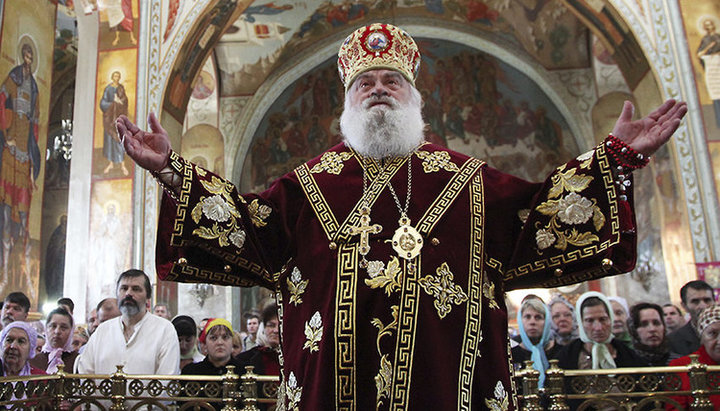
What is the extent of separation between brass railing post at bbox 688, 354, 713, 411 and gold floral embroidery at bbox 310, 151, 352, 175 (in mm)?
1919

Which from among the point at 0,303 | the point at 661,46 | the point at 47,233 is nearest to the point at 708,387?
the point at 0,303

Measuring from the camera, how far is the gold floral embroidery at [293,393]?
2.25m

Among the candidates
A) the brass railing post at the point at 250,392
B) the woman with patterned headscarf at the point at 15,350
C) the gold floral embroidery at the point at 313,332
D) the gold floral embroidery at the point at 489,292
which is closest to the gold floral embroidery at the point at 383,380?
the gold floral embroidery at the point at 313,332

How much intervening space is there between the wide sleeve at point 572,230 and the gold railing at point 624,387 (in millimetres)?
979

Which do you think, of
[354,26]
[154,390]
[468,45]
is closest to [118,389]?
[154,390]

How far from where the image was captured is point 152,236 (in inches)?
422

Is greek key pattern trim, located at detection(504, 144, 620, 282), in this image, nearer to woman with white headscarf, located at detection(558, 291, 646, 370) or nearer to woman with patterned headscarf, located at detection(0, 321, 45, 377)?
woman with white headscarf, located at detection(558, 291, 646, 370)

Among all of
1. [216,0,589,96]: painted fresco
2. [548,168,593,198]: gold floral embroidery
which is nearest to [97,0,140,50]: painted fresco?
[216,0,589,96]: painted fresco

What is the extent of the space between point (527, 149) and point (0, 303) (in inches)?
594

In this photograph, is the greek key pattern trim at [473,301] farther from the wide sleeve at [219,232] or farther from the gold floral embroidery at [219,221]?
A: the gold floral embroidery at [219,221]

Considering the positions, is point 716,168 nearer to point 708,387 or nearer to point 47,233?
point 708,387

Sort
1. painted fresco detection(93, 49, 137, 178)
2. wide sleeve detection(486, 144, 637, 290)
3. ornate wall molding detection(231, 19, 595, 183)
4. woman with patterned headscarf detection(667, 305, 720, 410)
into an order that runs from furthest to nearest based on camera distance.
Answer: ornate wall molding detection(231, 19, 595, 183) → painted fresco detection(93, 49, 137, 178) → woman with patterned headscarf detection(667, 305, 720, 410) → wide sleeve detection(486, 144, 637, 290)

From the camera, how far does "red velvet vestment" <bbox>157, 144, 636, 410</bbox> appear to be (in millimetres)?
2203

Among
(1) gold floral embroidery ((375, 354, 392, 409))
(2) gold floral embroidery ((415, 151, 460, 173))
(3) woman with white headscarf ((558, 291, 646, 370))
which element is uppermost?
(2) gold floral embroidery ((415, 151, 460, 173))
